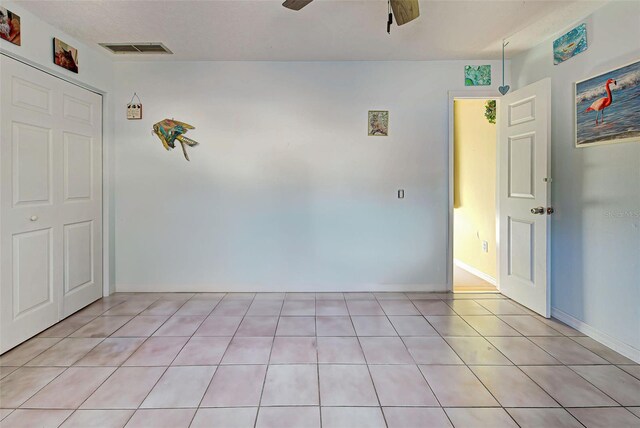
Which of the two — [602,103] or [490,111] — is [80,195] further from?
[490,111]

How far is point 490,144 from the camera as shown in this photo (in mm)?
3855

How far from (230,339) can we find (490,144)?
3.62 m

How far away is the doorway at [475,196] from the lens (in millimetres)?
3766

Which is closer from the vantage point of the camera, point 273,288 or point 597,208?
point 597,208

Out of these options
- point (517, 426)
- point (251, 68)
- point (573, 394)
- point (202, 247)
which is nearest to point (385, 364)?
point (517, 426)

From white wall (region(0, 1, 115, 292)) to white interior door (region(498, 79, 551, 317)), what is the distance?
400 centimetres

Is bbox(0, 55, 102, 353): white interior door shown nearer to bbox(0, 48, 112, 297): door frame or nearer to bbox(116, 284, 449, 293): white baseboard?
bbox(0, 48, 112, 297): door frame

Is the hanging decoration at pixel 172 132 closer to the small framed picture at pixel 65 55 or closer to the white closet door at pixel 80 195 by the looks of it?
the white closet door at pixel 80 195

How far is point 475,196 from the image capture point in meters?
4.18

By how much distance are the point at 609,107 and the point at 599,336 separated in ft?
5.40

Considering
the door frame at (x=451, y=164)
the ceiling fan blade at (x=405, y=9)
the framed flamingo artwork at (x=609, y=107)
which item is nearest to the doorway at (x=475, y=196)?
the door frame at (x=451, y=164)

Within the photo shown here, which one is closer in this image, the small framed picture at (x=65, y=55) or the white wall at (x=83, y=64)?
the white wall at (x=83, y=64)

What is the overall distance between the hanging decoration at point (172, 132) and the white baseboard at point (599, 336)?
3764 mm

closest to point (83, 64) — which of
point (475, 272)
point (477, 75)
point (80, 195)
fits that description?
point (80, 195)
